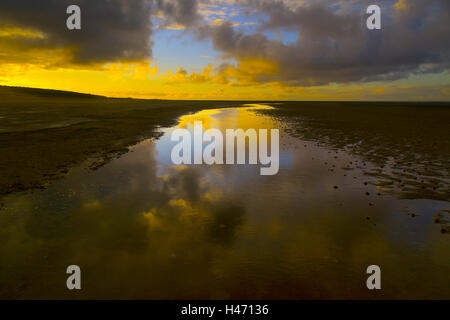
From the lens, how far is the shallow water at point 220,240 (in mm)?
5977

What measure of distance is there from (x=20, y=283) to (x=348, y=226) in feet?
31.1

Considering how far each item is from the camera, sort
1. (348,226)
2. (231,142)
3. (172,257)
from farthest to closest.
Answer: (231,142), (348,226), (172,257)

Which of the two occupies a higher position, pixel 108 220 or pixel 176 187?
pixel 176 187

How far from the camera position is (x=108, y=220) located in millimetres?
9078

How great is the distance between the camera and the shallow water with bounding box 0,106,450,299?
598 cm

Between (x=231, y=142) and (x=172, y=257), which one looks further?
(x=231, y=142)

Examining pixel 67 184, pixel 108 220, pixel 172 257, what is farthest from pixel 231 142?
pixel 172 257

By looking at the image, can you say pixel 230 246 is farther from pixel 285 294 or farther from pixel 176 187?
pixel 176 187

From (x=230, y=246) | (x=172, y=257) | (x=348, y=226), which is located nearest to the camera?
(x=172, y=257)

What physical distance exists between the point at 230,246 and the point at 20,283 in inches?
205

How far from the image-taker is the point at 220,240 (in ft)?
25.8
